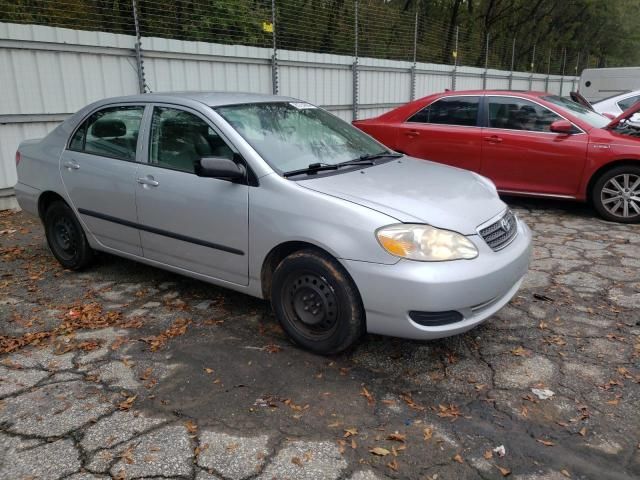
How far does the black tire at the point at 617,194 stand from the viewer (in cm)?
617

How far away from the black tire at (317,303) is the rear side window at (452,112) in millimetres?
4754

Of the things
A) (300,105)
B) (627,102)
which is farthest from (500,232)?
(627,102)

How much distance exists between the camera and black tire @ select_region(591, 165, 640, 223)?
20.2ft

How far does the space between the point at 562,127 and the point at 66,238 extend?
548cm

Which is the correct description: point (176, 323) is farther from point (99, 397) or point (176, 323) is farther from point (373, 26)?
point (373, 26)

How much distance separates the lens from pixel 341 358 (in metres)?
3.32

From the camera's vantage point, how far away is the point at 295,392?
2.96m

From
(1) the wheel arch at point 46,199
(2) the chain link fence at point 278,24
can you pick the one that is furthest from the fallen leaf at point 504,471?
(2) the chain link fence at point 278,24

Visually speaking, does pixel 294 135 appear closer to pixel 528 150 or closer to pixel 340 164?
pixel 340 164

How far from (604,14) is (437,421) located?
3639 cm

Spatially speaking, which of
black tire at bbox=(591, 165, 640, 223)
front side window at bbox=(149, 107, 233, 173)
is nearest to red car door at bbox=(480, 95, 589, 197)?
black tire at bbox=(591, 165, 640, 223)

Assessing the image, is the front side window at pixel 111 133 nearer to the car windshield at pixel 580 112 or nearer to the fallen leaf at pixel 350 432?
the fallen leaf at pixel 350 432

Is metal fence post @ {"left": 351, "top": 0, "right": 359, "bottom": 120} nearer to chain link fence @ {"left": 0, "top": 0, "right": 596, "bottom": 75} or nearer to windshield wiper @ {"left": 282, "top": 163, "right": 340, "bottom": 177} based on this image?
chain link fence @ {"left": 0, "top": 0, "right": 596, "bottom": 75}

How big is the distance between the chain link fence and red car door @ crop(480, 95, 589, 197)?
4565 millimetres
